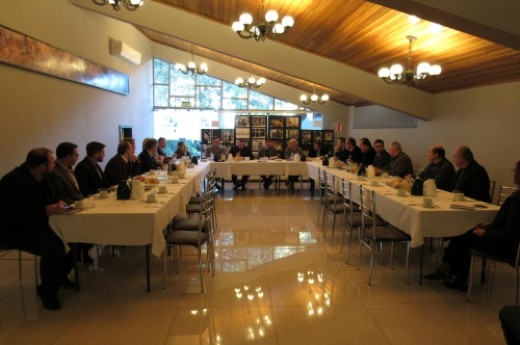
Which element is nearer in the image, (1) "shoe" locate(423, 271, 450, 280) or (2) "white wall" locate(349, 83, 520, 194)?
(1) "shoe" locate(423, 271, 450, 280)

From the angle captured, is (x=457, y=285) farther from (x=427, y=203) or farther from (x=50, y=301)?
(x=50, y=301)

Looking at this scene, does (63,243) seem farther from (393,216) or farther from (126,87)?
(126,87)

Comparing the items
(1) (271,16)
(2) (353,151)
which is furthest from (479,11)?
(2) (353,151)

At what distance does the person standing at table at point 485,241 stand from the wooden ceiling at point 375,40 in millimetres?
2358

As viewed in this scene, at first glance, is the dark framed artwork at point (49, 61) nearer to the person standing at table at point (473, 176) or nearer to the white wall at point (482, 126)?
the person standing at table at point (473, 176)

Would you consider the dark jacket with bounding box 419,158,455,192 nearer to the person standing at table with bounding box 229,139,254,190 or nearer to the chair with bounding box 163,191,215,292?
the chair with bounding box 163,191,215,292

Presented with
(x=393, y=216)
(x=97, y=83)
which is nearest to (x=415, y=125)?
(x=393, y=216)

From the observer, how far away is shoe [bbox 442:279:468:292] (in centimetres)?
365

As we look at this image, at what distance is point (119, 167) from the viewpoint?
17.0ft

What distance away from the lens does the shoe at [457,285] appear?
3.65 metres

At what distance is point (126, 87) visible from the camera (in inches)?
385

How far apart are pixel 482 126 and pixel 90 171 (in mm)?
5932

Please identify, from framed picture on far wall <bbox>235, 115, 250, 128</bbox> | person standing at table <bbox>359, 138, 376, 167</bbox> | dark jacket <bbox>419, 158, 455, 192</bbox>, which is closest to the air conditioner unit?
framed picture on far wall <bbox>235, 115, 250, 128</bbox>

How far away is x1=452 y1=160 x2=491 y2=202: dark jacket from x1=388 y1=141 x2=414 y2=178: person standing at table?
1.99 meters
